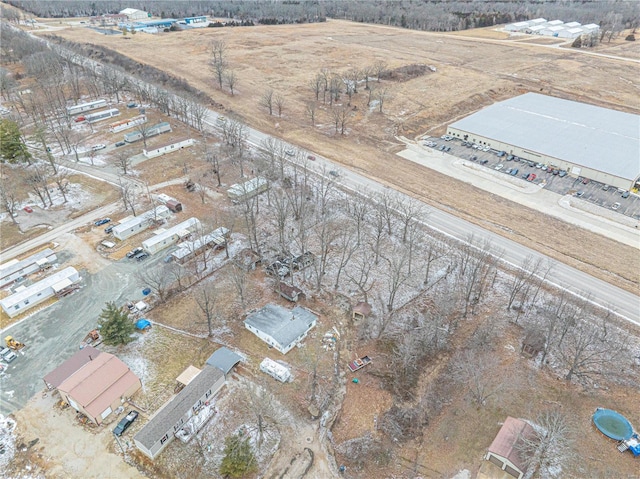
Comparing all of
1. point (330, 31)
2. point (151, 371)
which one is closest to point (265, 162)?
point (151, 371)

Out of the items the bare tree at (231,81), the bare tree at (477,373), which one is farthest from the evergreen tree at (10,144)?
the bare tree at (477,373)

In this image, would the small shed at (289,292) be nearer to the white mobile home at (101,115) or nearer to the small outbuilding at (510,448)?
the small outbuilding at (510,448)

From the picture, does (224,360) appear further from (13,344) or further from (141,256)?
(13,344)

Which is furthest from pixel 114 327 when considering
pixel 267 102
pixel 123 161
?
pixel 267 102

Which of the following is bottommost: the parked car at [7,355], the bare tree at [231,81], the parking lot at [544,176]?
the parked car at [7,355]

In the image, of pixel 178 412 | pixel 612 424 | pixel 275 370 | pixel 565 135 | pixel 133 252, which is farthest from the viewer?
pixel 565 135

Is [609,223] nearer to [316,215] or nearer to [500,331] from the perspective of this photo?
[500,331]

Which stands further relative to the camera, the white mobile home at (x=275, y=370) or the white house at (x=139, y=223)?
the white house at (x=139, y=223)
